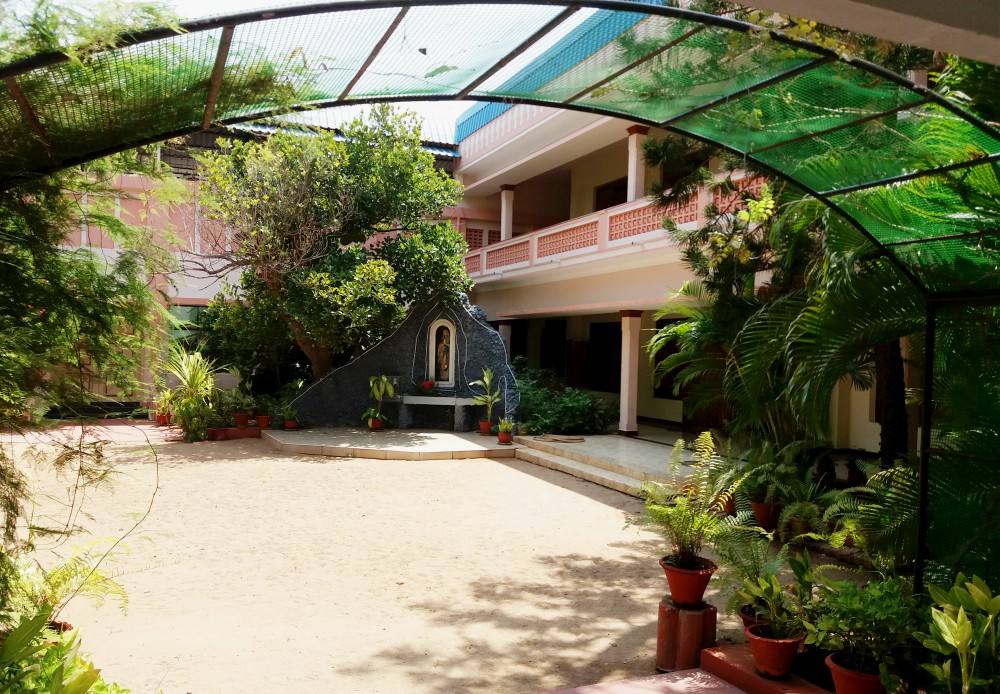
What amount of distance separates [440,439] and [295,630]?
9.77 meters

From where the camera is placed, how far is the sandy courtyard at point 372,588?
4.75m

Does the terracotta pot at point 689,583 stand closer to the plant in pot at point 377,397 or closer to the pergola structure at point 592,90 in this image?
the pergola structure at point 592,90

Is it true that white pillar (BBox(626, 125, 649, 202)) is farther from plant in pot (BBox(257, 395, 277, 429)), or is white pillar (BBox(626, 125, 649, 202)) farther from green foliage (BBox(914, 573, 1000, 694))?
green foliage (BBox(914, 573, 1000, 694))

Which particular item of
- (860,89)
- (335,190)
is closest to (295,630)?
(860,89)

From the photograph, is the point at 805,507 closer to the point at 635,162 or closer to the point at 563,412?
the point at 563,412

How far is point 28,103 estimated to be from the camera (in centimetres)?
318

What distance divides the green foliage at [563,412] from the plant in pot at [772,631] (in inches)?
435

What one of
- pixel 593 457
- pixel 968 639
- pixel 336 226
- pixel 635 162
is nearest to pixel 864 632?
pixel 968 639

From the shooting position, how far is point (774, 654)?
4199 millimetres

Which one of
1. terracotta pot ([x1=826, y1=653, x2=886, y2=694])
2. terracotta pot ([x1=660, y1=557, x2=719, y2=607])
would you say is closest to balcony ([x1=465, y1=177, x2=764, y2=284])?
terracotta pot ([x1=660, y1=557, x2=719, y2=607])

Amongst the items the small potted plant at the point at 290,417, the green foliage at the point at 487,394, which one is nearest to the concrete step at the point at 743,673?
the green foliage at the point at 487,394

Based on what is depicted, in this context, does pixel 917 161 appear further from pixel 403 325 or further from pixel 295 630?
pixel 403 325

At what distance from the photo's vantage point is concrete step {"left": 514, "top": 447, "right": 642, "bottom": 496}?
11.1 metres

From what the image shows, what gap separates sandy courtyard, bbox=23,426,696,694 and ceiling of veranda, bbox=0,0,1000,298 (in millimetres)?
2224
